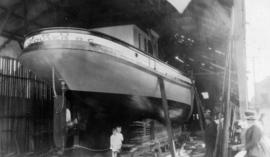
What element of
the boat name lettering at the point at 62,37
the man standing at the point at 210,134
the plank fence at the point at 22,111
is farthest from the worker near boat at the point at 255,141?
the plank fence at the point at 22,111

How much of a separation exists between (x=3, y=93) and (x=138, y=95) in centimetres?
363

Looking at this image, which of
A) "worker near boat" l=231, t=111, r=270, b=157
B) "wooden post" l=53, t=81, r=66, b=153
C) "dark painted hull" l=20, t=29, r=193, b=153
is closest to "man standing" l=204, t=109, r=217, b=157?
"dark painted hull" l=20, t=29, r=193, b=153

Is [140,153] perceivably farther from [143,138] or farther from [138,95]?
[138,95]

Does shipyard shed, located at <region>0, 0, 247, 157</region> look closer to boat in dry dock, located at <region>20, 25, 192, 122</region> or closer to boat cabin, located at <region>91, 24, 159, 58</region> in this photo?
boat cabin, located at <region>91, 24, 159, 58</region>

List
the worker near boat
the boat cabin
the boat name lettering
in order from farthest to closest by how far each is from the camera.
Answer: the boat cabin < the boat name lettering < the worker near boat

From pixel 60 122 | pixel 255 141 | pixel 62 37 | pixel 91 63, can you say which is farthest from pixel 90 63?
pixel 255 141

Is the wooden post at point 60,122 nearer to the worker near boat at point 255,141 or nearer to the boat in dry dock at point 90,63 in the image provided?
the boat in dry dock at point 90,63

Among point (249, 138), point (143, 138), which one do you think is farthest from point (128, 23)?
point (249, 138)

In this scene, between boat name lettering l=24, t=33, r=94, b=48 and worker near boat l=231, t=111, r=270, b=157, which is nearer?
worker near boat l=231, t=111, r=270, b=157

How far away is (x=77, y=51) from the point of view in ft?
18.1

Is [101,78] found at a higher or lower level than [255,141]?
higher

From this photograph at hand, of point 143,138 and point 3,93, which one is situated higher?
point 3,93

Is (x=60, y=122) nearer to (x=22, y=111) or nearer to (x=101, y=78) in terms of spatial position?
(x=101, y=78)

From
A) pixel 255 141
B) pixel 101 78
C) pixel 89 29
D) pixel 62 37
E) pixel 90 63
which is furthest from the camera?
pixel 89 29
